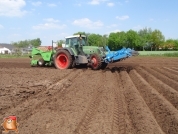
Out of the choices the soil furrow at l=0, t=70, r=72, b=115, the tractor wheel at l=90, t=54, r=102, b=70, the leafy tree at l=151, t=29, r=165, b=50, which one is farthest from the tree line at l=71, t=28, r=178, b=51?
the soil furrow at l=0, t=70, r=72, b=115

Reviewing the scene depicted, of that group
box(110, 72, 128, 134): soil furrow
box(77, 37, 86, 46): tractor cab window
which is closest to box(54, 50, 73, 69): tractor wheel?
box(77, 37, 86, 46): tractor cab window

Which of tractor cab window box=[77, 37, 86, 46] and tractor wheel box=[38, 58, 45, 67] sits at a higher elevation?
tractor cab window box=[77, 37, 86, 46]

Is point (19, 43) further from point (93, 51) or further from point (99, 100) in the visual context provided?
point (99, 100)

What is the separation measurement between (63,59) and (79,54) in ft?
3.79

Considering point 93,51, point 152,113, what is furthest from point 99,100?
point 93,51

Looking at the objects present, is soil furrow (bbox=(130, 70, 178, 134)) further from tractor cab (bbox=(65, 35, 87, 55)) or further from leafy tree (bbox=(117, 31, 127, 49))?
leafy tree (bbox=(117, 31, 127, 49))

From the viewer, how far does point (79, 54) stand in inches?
561

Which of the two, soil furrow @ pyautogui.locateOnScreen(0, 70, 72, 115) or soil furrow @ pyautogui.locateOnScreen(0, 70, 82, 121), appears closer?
soil furrow @ pyautogui.locateOnScreen(0, 70, 82, 121)

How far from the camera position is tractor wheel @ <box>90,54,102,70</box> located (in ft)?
43.1

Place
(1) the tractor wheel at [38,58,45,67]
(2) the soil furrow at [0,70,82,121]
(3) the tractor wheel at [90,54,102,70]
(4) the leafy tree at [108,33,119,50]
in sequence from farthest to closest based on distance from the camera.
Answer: (4) the leafy tree at [108,33,119,50] < (1) the tractor wheel at [38,58,45,67] < (3) the tractor wheel at [90,54,102,70] < (2) the soil furrow at [0,70,82,121]

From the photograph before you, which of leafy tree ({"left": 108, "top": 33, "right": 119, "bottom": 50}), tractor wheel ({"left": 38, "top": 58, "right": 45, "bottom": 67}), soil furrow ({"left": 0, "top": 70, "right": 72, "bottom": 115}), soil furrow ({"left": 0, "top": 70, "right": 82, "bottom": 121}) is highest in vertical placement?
leafy tree ({"left": 108, "top": 33, "right": 119, "bottom": 50})

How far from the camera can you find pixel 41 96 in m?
7.27

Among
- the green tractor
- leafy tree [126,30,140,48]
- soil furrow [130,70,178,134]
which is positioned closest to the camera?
soil furrow [130,70,178,134]

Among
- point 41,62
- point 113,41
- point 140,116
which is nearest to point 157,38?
point 113,41
